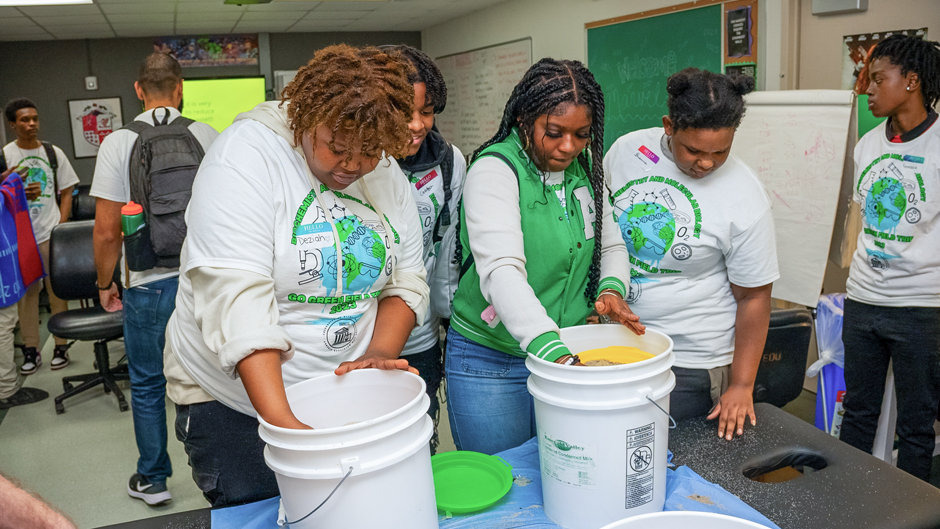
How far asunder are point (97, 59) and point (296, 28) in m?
2.15

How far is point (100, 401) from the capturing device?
12.5 ft

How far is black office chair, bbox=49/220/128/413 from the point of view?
3562 millimetres

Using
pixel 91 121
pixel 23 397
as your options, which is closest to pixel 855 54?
pixel 23 397

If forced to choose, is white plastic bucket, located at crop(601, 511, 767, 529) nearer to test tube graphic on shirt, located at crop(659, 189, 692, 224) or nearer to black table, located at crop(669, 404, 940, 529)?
black table, located at crop(669, 404, 940, 529)

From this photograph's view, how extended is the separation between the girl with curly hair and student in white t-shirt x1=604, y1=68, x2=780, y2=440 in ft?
1.75

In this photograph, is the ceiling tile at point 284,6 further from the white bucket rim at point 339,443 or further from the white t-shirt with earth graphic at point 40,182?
the white bucket rim at point 339,443

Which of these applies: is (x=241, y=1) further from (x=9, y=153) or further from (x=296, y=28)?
(x=296, y=28)

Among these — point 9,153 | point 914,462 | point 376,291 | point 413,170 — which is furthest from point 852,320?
point 9,153

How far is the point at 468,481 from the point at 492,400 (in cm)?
27

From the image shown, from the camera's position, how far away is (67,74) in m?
7.24

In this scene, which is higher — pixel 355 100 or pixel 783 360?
pixel 355 100

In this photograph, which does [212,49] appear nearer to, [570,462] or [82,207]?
[82,207]

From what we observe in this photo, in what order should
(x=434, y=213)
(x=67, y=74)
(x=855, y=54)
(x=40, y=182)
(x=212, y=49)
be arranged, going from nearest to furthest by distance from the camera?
(x=434, y=213), (x=855, y=54), (x=40, y=182), (x=67, y=74), (x=212, y=49)

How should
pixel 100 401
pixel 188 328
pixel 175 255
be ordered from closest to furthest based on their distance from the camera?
pixel 188 328 < pixel 175 255 < pixel 100 401
